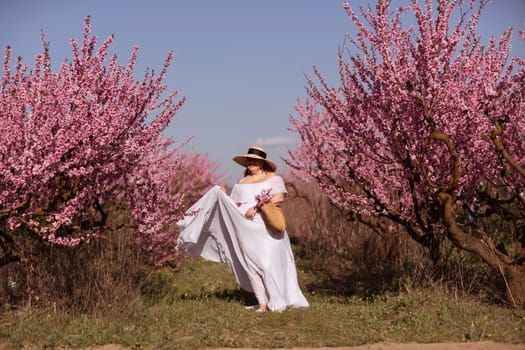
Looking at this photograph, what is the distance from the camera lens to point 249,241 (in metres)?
7.05

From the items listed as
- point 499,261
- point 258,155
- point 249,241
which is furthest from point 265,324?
point 499,261

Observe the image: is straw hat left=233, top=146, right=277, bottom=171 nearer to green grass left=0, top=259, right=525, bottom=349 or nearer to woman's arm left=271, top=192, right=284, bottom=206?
woman's arm left=271, top=192, right=284, bottom=206

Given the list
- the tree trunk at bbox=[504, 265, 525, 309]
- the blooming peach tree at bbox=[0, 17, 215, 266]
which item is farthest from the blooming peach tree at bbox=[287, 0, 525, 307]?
the blooming peach tree at bbox=[0, 17, 215, 266]

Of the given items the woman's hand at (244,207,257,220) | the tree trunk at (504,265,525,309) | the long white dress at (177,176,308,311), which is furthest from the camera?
the long white dress at (177,176,308,311)

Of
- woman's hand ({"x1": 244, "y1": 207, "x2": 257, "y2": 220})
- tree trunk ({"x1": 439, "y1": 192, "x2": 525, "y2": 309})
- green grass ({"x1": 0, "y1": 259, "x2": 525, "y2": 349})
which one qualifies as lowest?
green grass ({"x1": 0, "y1": 259, "x2": 525, "y2": 349})

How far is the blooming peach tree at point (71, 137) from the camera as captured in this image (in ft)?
18.5

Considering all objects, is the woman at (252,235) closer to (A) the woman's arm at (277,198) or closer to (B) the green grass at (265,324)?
(A) the woman's arm at (277,198)

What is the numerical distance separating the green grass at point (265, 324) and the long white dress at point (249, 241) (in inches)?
14.8

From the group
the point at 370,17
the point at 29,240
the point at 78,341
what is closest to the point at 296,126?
the point at 370,17

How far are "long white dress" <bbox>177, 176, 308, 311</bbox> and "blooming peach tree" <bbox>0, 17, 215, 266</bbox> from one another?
53 cm

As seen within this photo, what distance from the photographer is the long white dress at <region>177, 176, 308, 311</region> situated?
276 inches

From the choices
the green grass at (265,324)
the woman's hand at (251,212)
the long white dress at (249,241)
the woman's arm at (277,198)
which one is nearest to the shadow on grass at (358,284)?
the green grass at (265,324)

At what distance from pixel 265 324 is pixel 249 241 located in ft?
3.78

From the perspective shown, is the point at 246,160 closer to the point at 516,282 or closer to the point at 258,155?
the point at 258,155
